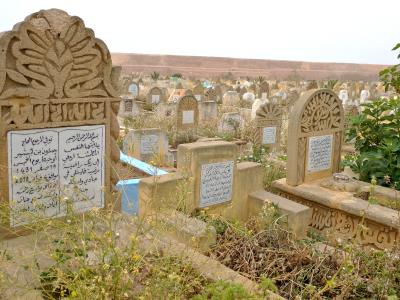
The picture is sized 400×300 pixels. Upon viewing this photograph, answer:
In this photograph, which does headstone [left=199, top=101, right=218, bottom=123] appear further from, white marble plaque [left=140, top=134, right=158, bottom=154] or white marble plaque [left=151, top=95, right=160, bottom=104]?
white marble plaque [left=140, top=134, right=158, bottom=154]

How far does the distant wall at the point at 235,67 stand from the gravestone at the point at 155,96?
33.1m

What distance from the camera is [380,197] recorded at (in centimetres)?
495

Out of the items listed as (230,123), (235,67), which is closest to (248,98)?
(230,123)

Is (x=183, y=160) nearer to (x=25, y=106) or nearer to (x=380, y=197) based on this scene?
(x=25, y=106)

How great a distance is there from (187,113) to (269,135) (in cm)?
244

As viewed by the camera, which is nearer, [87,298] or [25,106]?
[87,298]

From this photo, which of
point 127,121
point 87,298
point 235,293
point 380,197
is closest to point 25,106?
point 87,298

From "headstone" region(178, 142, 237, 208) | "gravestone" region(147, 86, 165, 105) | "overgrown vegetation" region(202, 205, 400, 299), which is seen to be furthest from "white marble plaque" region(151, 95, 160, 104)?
"overgrown vegetation" region(202, 205, 400, 299)

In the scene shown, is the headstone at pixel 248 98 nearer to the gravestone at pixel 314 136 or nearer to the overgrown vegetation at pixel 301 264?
the gravestone at pixel 314 136

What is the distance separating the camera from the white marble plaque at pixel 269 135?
10.0 m

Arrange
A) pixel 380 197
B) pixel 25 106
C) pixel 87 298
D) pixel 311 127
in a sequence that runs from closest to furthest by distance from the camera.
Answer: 1. pixel 87 298
2. pixel 25 106
3. pixel 380 197
4. pixel 311 127

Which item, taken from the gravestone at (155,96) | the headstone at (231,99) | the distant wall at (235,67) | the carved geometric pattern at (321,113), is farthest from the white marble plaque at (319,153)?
the distant wall at (235,67)

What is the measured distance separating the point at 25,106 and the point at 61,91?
268 millimetres

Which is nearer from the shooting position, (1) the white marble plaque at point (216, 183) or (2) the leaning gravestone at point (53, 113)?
(2) the leaning gravestone at point (53, 113)
